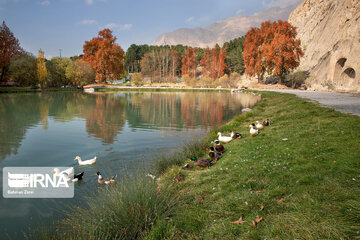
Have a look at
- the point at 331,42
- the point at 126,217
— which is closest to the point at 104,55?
the point at 331,42

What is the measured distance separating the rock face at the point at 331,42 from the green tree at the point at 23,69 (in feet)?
202

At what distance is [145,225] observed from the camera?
4133mm

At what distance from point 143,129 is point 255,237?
12.5 meters

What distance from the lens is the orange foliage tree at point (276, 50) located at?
4706 cm

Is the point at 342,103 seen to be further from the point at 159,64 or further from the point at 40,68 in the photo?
the point at 159,64

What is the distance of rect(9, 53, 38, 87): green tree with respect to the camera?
51656 mm

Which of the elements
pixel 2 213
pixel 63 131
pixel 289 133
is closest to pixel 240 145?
pixel 289 133

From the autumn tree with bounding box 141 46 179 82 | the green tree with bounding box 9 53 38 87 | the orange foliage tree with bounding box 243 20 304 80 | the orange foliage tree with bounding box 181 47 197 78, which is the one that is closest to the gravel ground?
the orange foliage tree with bounding box 243 20 304 80

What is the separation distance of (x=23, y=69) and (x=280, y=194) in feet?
205

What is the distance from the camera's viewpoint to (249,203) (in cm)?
433

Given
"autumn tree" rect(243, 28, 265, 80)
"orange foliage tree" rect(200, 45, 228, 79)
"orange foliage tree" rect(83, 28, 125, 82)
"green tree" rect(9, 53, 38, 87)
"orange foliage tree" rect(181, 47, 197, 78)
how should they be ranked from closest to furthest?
"green tree" rect(9, 53, 38, 87) → "autumn tree" rect(243, 28, 265, 80) → "orange foliage tree" rect(83, 28, 125, 82) → "orange foliage tree" rect(200, 45, 228, 79) → "orange foliage tree" rect(181, 47, 197, 78)

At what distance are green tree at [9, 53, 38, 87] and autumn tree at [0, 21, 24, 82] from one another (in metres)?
1.38

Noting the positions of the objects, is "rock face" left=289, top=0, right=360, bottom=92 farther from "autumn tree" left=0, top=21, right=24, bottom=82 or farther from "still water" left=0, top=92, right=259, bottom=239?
Result: "autumn tree" left=0, top=21, right=24, bottom=82

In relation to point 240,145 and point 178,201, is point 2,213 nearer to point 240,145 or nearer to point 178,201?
point 178,201
